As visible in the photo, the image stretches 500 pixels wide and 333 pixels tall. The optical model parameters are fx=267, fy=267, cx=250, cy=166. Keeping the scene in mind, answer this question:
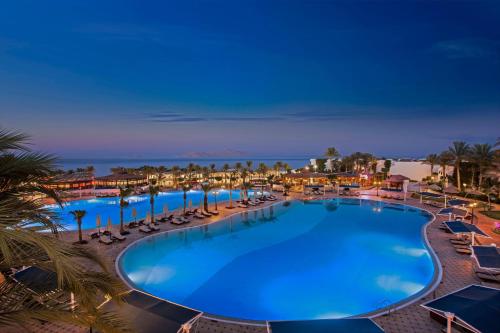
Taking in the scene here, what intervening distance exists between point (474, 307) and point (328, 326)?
3.32m

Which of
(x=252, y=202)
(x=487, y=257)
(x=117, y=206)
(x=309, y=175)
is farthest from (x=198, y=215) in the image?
(x=309, y=175)

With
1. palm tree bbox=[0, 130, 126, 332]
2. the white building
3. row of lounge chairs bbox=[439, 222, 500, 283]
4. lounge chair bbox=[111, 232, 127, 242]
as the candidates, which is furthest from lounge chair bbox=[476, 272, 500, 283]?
the white building

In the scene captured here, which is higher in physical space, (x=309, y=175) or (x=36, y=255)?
(x=36, y=255)

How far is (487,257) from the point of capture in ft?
30.5

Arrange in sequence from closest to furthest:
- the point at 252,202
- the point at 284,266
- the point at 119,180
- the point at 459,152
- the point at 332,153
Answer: the point at 284,266 < the point at 252,202 < the point at 459,152 < the point at 119,180 < the point at 332,153

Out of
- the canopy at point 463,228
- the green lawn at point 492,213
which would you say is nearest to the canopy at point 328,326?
the canopy at point 463,228

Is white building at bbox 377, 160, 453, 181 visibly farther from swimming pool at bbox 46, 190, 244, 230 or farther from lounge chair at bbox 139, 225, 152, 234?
lounge chair at bbox 139, 225, 152, 234

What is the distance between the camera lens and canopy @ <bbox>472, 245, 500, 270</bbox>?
28.8ft

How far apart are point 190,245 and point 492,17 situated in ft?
91.1

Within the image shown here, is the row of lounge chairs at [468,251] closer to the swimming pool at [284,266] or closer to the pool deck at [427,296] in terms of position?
the pool deck at [427,296]

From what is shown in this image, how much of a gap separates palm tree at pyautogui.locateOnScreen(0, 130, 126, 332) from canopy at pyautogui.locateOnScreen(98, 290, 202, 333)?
9.25ft

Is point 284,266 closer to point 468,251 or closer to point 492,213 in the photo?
point 468,251

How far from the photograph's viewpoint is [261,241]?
16.6 metres

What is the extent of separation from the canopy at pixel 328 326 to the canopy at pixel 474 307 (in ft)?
6.01
